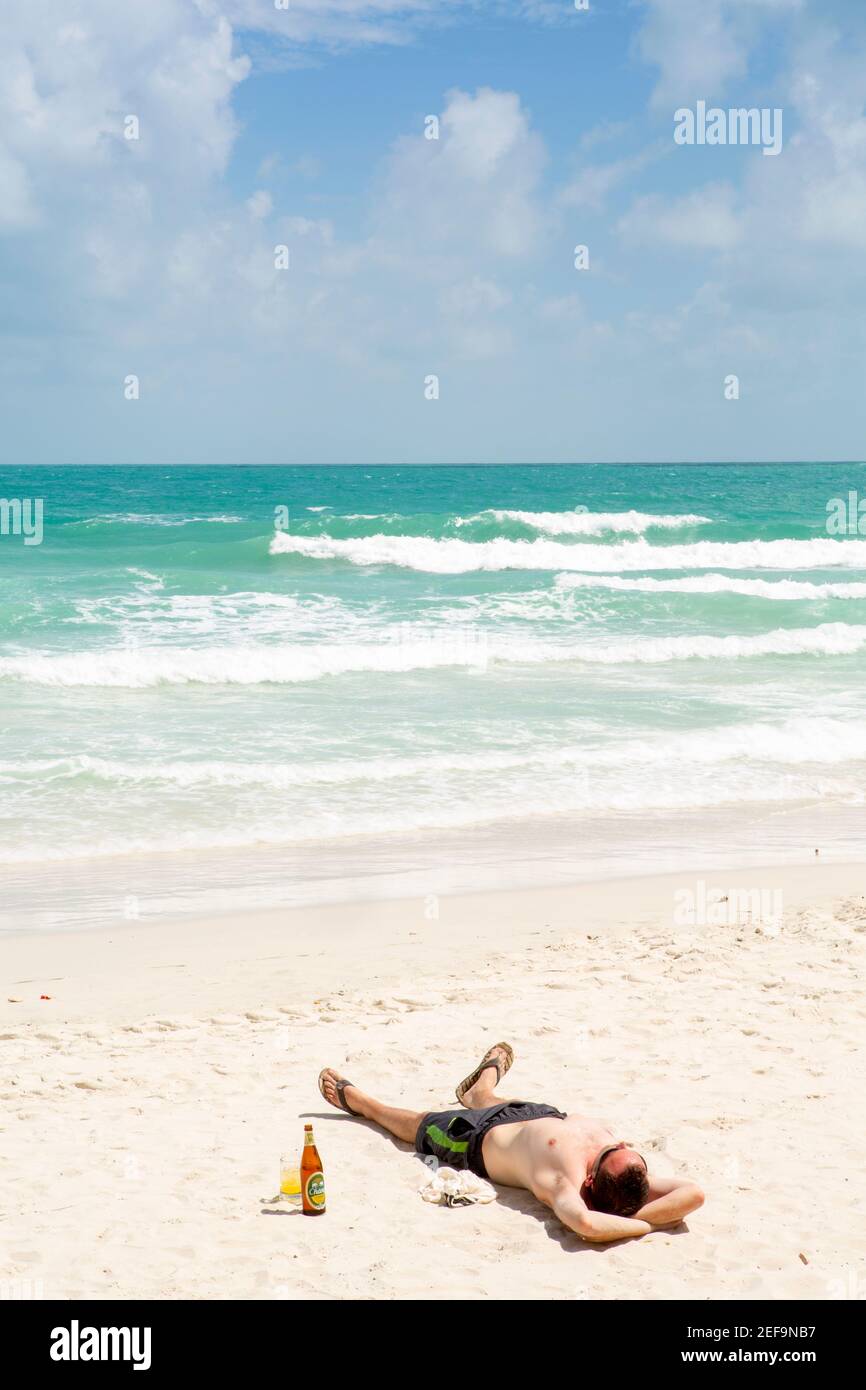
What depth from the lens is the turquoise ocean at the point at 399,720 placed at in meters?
9.38

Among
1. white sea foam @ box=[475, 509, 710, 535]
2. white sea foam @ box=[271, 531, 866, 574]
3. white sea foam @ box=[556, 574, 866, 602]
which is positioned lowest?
white sea foam @ box=[556, 574, 866, 602]

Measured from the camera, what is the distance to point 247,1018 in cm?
650

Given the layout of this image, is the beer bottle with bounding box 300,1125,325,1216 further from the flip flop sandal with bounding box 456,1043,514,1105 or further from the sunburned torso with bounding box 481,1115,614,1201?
the flip flop sandal with bounding box 456,1043,514,1105

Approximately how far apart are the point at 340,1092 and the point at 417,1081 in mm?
515

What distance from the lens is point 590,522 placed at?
40.0 m

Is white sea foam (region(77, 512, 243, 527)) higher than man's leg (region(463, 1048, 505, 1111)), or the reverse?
white sea foam (region(77, 512, 243, 527))

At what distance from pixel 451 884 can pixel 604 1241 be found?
14.7 ft

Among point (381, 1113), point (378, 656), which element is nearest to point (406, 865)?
point (381, 1113)

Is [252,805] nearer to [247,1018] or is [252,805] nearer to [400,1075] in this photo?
[247,1018]

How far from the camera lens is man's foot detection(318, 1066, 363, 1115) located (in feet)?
17.4

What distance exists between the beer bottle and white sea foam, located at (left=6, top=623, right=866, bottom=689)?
1222cm

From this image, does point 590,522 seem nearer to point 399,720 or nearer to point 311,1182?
point 399,720

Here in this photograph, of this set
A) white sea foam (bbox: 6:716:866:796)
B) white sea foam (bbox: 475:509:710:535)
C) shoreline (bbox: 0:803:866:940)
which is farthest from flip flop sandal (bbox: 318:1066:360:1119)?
Answer: white sea foam (bbox: 475:509:710:535)
